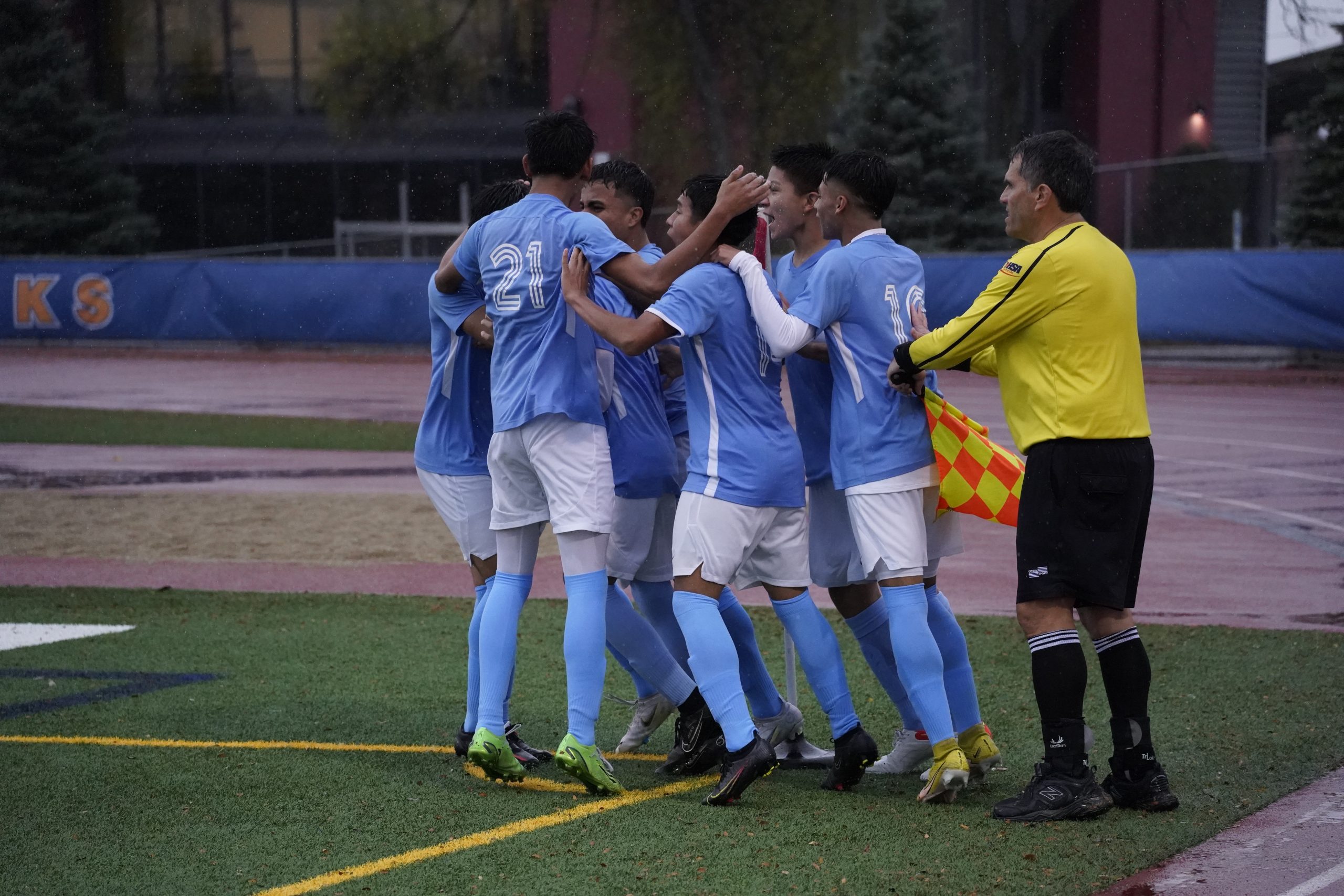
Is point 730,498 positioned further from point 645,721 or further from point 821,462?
point 645,721

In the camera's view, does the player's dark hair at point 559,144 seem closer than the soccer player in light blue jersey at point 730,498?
No

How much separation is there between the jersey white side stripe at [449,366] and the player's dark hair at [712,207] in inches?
41.9

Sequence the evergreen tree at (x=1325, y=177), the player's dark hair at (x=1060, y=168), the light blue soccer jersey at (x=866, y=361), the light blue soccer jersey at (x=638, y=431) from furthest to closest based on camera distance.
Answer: the evergreen tree at (x=1325, y=177)
the light blue soccer jersey at (x=638, y=431)
the light blue soccer jersey at (x=866, y=361)
the player's dark hair at (x=1060, y=168)

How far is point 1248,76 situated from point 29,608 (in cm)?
3244

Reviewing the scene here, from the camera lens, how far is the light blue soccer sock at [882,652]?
530 centimetres

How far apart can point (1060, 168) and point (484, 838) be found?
2.80m

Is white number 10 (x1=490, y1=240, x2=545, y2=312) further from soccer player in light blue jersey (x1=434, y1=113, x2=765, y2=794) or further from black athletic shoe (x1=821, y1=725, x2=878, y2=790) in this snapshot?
black athletic shoe (x1=821, y1=725, x2=878, y2=790)

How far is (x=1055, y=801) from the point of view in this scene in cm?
463

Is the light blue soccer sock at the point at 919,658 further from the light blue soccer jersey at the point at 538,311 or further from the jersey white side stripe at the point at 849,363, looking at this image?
Answer: the light blue soccer jersey at the point at 538,311

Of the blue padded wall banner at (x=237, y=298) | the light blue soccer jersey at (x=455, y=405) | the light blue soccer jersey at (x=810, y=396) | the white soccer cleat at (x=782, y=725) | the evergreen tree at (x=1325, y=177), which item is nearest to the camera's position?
the light blue soccer jersey at (x=810, y=396)

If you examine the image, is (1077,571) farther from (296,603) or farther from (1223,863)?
(296,603)

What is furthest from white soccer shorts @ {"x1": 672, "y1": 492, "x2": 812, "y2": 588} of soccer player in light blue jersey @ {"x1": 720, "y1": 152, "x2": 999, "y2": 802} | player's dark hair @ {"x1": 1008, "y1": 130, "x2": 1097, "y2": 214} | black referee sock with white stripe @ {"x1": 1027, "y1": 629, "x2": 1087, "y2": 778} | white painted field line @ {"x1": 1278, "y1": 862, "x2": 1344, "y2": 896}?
white painted field line @ {"x1": 1278, "y1": 862, "x2": 1344, "y2": 896}

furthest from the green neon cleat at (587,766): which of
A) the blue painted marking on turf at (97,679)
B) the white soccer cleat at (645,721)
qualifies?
the blue painted marking on turf at (97,679)

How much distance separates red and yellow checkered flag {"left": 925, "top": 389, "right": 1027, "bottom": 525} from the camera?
4910 millimetres
